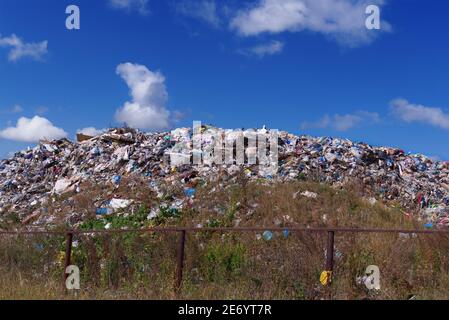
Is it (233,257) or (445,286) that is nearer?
(445,286)

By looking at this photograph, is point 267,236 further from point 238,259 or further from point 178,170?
point 178,170

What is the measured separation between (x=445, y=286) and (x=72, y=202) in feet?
28.8

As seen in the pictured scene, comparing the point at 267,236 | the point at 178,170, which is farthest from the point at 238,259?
the point at 178,170

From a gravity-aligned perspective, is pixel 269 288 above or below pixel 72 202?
below

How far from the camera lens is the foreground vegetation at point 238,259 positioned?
657 cm

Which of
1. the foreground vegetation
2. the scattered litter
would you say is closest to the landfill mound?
the foreground vegetation

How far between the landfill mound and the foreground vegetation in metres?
1.55

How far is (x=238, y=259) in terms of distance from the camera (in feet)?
26.3

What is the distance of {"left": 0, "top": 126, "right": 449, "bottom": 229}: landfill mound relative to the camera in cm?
1322

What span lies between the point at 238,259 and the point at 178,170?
20.5ft

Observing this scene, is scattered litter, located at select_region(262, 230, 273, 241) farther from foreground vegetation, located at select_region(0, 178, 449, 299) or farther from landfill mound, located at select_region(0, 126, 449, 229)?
landfill mound, located at select_region(0, 126, 449, 229)

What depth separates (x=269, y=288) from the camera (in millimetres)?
6562
